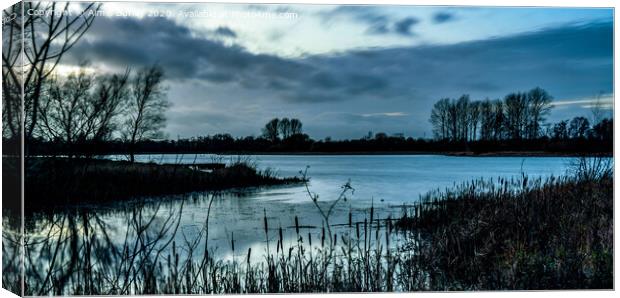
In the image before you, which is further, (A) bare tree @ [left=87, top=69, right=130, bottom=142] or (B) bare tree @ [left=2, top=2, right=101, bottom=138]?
(A) bare tree @ [left=87, top=69, right=130, bottom=142]

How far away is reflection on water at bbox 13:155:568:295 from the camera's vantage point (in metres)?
6.50

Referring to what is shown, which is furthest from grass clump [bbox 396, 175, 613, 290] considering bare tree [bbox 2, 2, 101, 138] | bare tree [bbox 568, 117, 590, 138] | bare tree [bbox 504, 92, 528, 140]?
bare tree [bbox 2, 2, 101, 138]

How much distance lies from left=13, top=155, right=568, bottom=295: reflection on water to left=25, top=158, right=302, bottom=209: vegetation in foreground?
14 centimetres

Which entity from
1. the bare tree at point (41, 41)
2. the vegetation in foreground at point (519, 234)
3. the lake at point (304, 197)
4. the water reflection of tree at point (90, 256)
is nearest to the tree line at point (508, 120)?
the lake at point (304, 197)

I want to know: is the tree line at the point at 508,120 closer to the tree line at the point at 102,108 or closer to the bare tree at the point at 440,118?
the bare tree at the point at 440,118

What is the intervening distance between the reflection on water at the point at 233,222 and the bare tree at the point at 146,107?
0.85ft

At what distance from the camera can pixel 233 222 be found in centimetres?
692

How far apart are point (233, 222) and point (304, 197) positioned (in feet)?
2.47

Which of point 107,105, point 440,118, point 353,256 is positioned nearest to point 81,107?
point 107,105

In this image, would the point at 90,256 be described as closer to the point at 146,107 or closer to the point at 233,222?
the point at 233,222

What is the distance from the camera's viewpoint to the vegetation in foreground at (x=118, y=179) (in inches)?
267

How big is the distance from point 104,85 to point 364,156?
2.64 metres

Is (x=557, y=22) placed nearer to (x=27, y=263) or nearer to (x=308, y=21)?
(x=308, y=21)

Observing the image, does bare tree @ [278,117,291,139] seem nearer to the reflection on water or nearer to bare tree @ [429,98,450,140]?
the reflection on water
